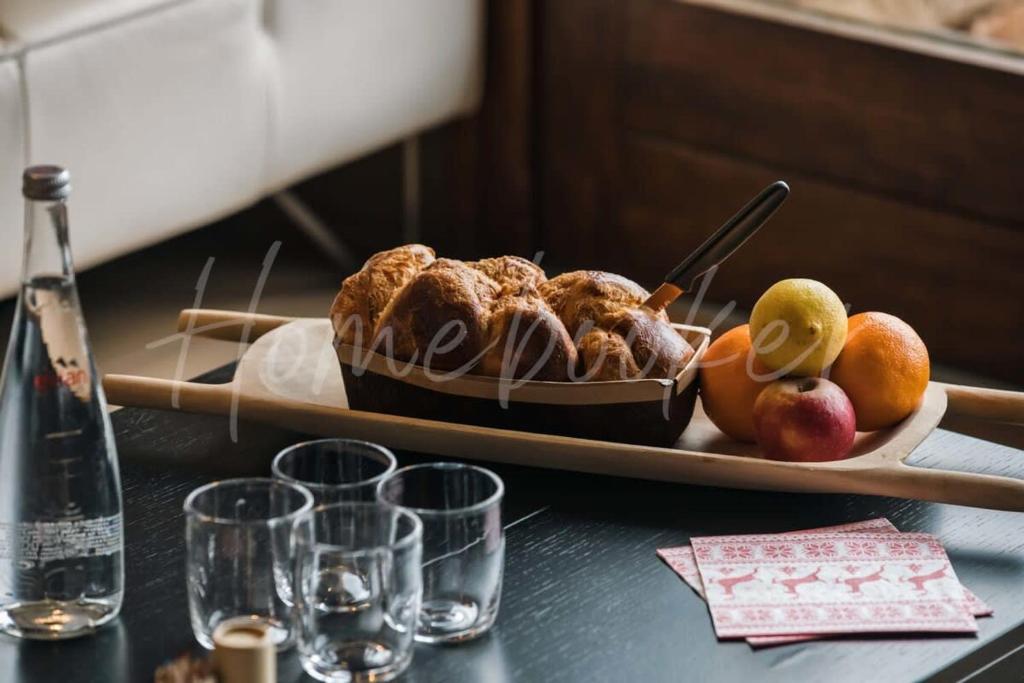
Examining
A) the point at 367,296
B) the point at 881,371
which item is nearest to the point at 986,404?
the point at 881,371

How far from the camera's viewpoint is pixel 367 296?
4.23 ft

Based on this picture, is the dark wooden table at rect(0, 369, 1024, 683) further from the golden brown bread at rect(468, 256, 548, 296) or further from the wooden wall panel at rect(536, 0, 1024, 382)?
the wooden wall panel at rect(536, 0, 1024, 382)

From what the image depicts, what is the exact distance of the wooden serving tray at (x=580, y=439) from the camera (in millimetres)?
1167

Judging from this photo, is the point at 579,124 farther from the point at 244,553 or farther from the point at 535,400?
the point at 244,553

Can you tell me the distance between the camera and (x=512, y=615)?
3.39ft

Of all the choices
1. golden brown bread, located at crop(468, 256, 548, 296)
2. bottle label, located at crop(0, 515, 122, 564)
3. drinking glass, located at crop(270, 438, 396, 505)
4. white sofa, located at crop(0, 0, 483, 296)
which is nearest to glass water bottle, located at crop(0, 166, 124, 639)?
bottle label, located at crop(0, 515, 122, 564)

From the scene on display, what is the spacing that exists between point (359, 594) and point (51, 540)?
0.21 metres

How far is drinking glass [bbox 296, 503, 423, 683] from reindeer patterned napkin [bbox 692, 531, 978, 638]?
214 mm

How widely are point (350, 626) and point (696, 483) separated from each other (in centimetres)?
36

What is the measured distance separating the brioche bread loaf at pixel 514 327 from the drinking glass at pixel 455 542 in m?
0.22

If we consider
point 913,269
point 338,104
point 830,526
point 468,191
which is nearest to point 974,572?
point 830,526

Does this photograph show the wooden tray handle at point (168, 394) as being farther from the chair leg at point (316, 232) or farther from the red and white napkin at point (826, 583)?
the chair leg at point (316, 232)

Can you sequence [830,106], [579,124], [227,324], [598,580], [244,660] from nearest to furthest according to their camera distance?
[244,660] < [598,580] < [227,324] < [830,106] < [579,124]

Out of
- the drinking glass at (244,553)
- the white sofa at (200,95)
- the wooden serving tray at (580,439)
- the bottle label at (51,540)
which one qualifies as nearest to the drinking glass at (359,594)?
the drinking glass at (244,553)
